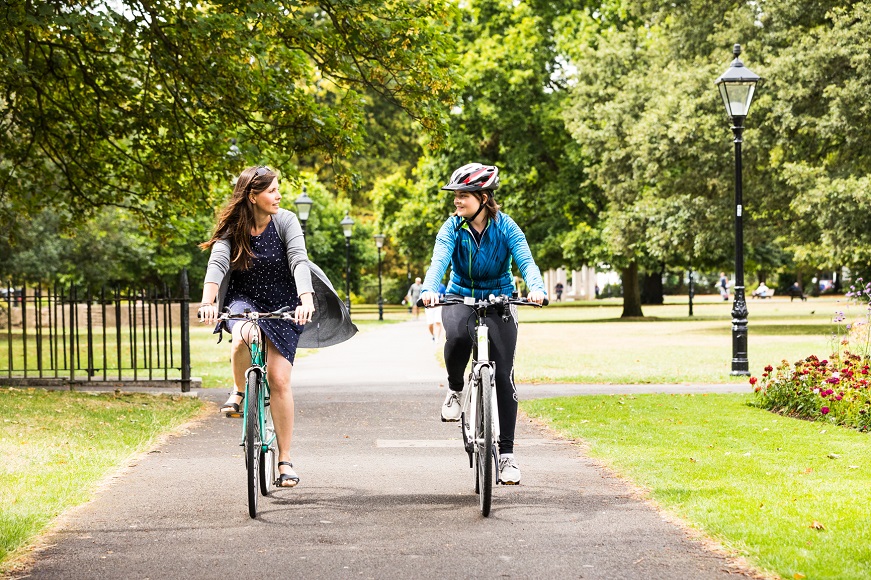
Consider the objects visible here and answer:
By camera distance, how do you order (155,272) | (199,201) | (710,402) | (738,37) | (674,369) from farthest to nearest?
(155,272)
(738,37)
(674,369)
(199,201)
(710,402)

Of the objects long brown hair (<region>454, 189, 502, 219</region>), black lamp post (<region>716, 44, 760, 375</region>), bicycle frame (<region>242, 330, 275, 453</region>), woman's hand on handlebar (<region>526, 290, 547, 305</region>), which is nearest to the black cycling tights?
woman's hand on handlebar (<region>526, 290, 547, 305</region>)

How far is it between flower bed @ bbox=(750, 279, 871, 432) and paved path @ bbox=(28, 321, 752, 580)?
106 inches

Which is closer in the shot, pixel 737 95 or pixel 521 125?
pixel 737 95

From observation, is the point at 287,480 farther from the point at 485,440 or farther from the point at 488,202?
the point at 488,202

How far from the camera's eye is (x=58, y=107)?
1489 cm

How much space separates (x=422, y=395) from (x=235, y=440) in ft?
14.5

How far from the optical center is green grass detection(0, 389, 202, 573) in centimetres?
644

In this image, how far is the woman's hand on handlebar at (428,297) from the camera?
619 cm

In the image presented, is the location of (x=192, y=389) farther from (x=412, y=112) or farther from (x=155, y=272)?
(x=155, y=272)

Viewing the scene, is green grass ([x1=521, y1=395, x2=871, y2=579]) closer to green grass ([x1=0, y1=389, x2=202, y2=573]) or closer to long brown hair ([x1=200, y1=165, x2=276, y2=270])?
long brown hair ([x1=200, y1=165, x2=276, y2=270])

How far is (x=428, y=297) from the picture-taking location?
620 cm

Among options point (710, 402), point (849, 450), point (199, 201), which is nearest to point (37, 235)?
point (199, 201)

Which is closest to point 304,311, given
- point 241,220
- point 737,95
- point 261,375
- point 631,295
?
point 261,375

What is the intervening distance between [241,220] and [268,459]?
4.64 ft
